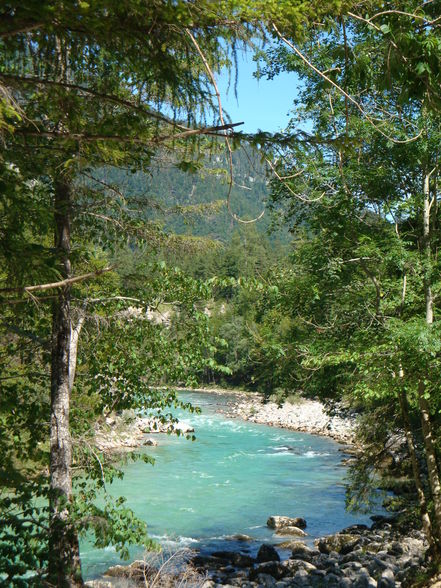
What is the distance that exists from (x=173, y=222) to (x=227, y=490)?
38.2 ft

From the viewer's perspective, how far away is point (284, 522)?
1438cm

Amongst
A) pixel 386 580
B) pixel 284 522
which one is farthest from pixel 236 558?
pixel 386 580

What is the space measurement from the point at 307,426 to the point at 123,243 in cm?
2618

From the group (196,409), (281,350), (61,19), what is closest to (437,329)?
(281,350)

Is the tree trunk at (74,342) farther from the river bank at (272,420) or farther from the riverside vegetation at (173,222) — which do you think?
the river bank at (272,420)

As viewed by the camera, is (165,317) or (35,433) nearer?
(35,433)

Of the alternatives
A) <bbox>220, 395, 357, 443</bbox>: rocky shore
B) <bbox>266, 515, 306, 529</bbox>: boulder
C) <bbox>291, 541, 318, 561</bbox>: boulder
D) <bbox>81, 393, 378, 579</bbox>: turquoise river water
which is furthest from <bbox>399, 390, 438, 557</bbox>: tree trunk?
<bbox>220, 395, 357, 443</bbox>: rocky shore

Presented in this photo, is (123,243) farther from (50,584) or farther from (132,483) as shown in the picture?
(132,483)

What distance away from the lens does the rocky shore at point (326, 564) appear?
30.6ft

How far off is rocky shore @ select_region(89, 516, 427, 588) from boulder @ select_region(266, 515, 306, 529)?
527mm

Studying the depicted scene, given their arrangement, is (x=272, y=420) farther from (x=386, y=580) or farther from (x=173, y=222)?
(x=173, y=222)

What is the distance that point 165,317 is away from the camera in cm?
744

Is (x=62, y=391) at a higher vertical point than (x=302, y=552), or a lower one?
higher

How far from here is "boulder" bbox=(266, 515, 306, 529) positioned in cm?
1431
